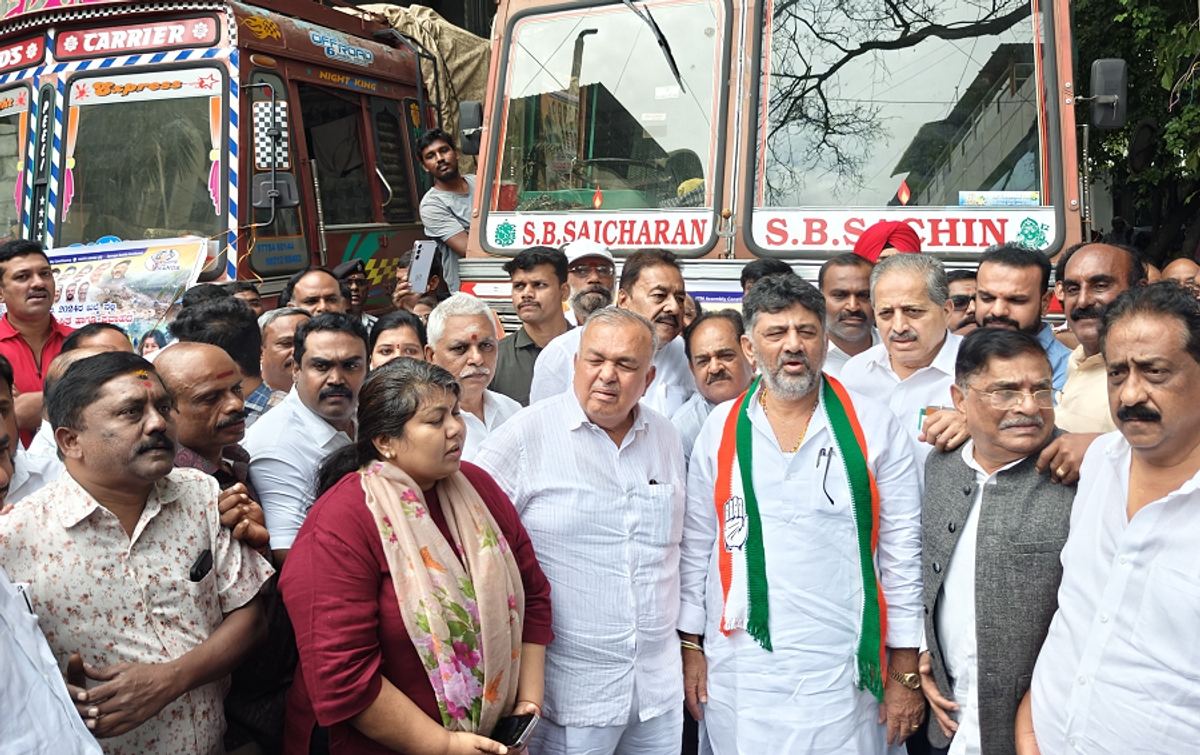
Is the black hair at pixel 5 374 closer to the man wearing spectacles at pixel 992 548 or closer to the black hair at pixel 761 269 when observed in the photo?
the man wearing spectacles at pixel 992 548

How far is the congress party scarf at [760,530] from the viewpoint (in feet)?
8.73

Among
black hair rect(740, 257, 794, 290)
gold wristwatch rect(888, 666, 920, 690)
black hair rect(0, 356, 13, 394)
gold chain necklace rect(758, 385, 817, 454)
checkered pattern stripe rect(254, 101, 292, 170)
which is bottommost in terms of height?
gold wristwatch rect(888, 666, 920, 690)

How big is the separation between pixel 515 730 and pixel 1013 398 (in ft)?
4.71

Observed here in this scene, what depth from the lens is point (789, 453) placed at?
2766 millimetres

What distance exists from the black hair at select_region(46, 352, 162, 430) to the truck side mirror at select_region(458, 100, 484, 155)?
399cm

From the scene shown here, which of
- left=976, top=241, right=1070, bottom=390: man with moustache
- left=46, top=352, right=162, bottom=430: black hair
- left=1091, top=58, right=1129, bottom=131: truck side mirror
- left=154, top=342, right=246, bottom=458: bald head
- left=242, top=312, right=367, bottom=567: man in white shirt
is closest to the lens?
left=46, top=352, right=162, bottom=430: black hair

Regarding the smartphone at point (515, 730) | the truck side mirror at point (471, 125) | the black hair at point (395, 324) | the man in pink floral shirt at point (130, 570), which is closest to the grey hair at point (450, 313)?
the black hair at point (395, 324)

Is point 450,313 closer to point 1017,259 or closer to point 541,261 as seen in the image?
point 541,261

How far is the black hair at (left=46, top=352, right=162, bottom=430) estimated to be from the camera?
2283 millimetres

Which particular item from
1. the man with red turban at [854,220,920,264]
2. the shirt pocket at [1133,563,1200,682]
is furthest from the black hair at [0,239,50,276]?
the shirt pocket at [1133,563,1200,682]

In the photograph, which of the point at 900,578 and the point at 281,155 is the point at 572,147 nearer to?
the point at 281,155

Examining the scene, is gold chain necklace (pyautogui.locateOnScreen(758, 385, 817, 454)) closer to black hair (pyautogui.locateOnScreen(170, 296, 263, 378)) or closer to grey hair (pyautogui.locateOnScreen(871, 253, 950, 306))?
grey hair (pyautogui.locateOnScreen(871, 253, 950, 306))

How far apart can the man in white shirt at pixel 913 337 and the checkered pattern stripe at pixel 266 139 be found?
4.75 metres

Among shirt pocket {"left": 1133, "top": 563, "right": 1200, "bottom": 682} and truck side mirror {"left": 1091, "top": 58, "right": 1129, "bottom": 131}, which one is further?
truck side mirror {"left": 1091, "top": 58, "right": 1129, "bottom": 131}
